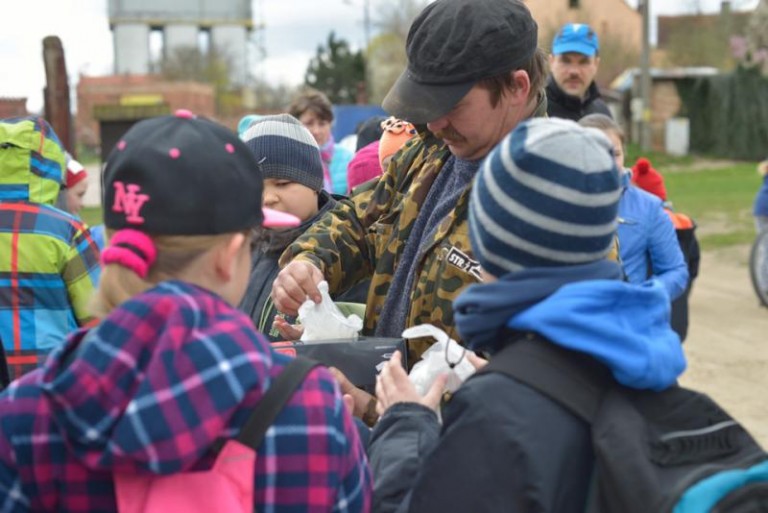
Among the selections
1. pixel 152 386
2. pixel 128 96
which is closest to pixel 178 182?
pixel 152 386

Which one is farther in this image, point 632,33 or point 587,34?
point 632,33

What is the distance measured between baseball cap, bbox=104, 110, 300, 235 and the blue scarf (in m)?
0.46

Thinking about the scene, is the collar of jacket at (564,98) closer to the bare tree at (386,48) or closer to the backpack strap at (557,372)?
the backpack strap at (557,372)

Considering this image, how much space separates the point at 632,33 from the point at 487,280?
7173cm

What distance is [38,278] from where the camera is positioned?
4.29m

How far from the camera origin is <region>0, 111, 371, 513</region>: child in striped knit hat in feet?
5.33

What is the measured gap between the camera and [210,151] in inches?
71.3

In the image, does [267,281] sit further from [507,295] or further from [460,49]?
[507,295]

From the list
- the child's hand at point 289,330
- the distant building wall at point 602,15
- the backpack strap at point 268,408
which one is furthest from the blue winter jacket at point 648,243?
the distant building wall at point 602,15

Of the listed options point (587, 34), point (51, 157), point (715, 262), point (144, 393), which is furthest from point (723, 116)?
point (144, 393)

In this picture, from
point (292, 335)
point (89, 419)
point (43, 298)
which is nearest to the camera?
point (89, 419)

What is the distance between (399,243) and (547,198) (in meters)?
1.07

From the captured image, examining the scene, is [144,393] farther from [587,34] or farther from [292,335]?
[587,34]

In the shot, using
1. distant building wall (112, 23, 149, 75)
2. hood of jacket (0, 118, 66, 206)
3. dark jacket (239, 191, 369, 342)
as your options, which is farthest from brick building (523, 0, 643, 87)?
distant building wall (112, 23, 149, 75)
